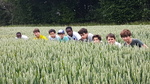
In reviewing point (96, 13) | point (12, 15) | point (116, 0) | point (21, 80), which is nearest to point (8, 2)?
point (12, 15)

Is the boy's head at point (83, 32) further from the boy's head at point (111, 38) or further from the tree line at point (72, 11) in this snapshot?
the tree line at point (72, 11)

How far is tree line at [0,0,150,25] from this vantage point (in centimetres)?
3039

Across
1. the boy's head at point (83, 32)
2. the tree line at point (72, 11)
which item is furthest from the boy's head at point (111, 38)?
the tree line at point (72, 11)

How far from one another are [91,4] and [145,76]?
3779 cm

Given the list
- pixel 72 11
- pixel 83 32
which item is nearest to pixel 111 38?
pixel 83 32

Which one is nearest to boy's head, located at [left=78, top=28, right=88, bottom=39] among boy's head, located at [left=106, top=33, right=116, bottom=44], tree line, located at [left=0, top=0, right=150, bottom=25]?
boy's head, located at [left=106, top=33, right=116, bottom=44]

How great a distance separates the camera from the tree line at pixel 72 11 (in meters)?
30.4

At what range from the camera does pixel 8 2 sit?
4881 cm

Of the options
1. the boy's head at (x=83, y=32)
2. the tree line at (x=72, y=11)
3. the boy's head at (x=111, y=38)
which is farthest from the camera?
the tree line at (x=72, y=11)

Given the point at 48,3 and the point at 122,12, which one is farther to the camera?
the point at 48,3

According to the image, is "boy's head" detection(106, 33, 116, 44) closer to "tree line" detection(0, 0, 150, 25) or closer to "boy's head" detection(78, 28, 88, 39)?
"boy's head" detection(78, 28, 88, 39)

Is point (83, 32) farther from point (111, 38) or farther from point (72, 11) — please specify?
point (72, 11)

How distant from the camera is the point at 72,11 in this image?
1521 inches

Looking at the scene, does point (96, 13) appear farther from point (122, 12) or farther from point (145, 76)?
point (145, 76)
